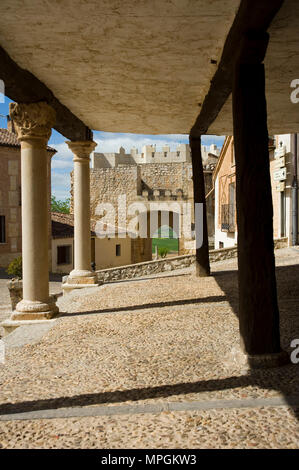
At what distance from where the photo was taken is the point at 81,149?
8.87m

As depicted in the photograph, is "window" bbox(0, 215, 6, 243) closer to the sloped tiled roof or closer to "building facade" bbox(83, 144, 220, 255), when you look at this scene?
the sloped tiled roof

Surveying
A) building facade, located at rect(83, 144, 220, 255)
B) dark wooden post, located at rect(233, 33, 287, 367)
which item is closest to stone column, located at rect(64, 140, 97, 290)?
dark wooden post, located at rect(233, 33, 287, 367)

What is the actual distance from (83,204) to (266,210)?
601 cm

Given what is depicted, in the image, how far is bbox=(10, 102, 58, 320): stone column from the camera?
5.76 m

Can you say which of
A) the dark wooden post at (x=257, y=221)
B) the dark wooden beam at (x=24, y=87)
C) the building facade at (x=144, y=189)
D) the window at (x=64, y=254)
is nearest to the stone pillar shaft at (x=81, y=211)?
the dark wooden beam at (x=24, y=87)

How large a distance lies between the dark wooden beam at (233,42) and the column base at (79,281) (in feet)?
14.4

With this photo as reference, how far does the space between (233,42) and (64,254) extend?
895 inches

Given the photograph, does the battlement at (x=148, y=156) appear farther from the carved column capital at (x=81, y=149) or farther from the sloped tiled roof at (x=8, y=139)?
the carved column capital at (x=81, y=149)

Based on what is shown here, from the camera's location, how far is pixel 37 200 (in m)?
5.82

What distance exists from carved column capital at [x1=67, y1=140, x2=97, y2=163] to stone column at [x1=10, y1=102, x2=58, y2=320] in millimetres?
2688

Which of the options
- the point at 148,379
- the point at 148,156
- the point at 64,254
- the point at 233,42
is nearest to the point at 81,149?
the point at 233,42

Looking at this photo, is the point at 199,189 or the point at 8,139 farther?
the point at 8,139

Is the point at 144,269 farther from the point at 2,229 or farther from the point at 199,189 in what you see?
the point at 2,229

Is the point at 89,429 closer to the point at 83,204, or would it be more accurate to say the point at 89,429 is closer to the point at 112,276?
the point at 83,204
